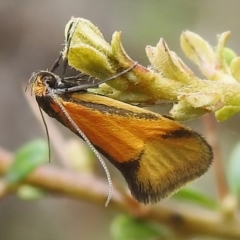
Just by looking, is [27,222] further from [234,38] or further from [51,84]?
[51,84]

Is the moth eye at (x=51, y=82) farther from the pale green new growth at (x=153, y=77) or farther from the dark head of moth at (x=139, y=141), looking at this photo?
the pale green new growth at (x=153, y=77)

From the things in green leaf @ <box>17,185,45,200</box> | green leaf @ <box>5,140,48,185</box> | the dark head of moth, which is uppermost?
the dark head of moth

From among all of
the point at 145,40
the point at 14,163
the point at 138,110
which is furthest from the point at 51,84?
the point at 145,40

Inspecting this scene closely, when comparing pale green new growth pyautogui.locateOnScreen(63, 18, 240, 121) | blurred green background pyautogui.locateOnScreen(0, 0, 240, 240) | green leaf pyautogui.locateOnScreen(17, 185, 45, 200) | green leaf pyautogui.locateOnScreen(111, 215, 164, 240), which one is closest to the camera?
pale green new growth pyautogui.locateOnScreen(63, 18, 240, 121)

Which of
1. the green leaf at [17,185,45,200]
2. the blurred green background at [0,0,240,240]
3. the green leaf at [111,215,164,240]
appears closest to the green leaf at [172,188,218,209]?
the green leaf at [111,215,164,240]

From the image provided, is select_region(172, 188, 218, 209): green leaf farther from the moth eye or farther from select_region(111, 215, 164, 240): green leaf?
the moth eye

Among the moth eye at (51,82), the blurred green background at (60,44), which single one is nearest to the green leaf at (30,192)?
the moth eye at (51,82)

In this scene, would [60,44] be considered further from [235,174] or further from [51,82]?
[51,82]
